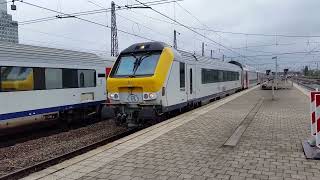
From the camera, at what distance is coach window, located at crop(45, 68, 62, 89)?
13.2 m

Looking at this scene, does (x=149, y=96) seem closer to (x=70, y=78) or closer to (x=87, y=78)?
(x=70, y=78)

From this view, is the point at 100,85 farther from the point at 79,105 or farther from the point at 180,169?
the point at 180,169

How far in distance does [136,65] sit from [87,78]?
3.98 m

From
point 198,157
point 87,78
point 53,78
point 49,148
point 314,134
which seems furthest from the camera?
point 87,78

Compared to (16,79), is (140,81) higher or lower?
lower

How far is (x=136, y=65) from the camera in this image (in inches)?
499

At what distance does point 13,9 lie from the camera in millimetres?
16906

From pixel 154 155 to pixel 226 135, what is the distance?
9.10 ft

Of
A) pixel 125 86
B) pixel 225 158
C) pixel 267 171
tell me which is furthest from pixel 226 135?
pixel 125 86

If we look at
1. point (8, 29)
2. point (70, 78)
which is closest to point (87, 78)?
point (70, 78)

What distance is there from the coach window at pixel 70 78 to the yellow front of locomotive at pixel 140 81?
2354 mm

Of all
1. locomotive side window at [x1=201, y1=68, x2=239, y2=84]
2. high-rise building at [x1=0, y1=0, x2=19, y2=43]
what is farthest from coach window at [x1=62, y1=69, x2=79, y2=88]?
high-rise building at [x1=0, y1=0, x2=19, y2=43]

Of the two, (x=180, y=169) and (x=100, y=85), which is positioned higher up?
(x=100, y=85)

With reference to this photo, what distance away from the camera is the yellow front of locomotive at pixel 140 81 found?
466 inches
